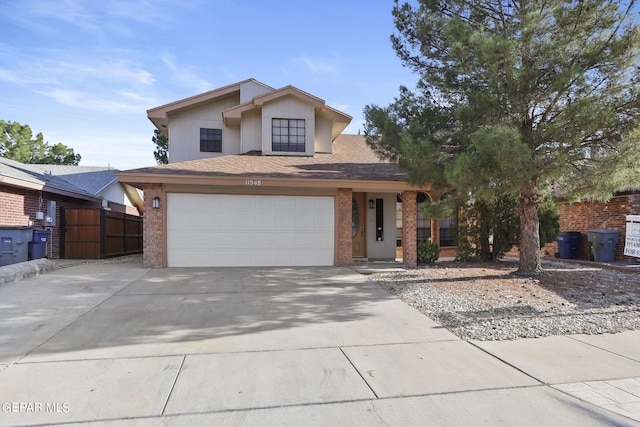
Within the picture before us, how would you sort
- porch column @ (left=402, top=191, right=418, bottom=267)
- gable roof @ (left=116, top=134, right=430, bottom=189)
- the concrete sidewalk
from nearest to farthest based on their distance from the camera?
1. the concrete sidewalk
2. gable roof @ (left=116, top=134, right=430, bottom=189)
3. porch column @ (left=402, top=191, right=418, bottom=267)

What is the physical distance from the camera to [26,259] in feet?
37.1

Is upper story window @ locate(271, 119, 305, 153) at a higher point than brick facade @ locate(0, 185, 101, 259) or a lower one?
higher

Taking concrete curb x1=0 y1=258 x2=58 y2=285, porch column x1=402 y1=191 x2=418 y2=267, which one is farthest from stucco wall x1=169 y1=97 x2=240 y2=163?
porch column x1=402 y1=191 x2=418 y2=267

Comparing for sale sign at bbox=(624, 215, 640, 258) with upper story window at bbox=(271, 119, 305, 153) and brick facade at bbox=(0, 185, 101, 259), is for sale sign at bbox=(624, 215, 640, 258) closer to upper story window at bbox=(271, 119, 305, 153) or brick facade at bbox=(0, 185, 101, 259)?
upper story window at bbox=(271, 119, 305, 153)

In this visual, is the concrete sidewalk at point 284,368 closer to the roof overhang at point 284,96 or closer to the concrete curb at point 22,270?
the concrete curb at point 22,270

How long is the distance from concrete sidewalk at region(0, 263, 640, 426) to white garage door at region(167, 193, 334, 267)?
4.13m

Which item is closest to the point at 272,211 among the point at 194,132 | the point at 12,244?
the point at 194,132

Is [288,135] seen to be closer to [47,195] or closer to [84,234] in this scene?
[84,234]

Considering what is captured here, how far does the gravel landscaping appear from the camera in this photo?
580 cm

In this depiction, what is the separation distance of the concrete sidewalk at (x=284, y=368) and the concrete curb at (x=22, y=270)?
60.6 inches

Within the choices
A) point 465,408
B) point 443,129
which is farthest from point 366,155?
point 465,408

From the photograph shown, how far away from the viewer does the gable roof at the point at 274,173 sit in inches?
426

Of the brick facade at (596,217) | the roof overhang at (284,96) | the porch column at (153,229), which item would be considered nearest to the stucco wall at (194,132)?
the roof overhang at (284,96)

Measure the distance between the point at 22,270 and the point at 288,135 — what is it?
8.88 metres
